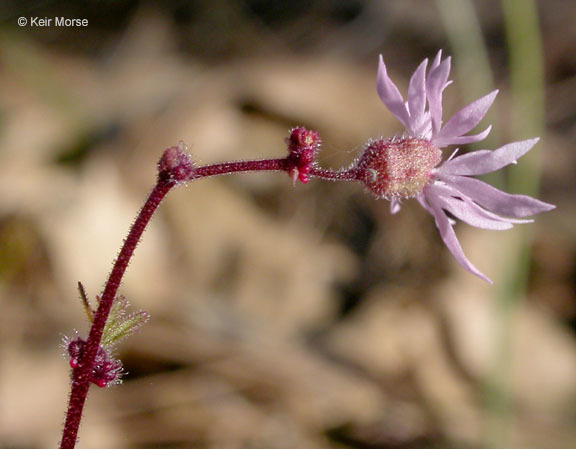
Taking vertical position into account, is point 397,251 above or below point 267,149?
below

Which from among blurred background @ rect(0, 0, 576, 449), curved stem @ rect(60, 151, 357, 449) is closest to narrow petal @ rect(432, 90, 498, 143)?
curved stem @ rect(60, 151, 357, 449)

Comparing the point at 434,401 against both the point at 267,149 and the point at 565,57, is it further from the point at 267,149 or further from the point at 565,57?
the point at 565,57

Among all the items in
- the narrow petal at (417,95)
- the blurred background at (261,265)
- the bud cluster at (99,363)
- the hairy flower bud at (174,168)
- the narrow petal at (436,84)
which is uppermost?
the blurred background at (261,265)

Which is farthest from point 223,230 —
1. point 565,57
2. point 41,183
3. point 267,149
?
point 565,57

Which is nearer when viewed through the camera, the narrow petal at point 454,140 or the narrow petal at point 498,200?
the narrow petal at point 498,200

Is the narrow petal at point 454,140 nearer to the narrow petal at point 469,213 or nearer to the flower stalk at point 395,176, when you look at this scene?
the flower stalk at point 395,176

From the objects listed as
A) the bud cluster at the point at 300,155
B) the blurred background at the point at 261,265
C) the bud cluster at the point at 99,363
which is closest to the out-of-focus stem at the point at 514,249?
the blurred background at the point at 261,265

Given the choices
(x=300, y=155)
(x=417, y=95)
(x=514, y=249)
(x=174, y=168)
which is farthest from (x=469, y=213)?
(x=514, y=249)
